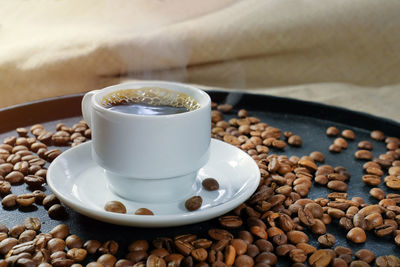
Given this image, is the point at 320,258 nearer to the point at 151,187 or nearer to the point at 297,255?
the point at 297,255

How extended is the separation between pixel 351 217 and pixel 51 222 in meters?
0.56

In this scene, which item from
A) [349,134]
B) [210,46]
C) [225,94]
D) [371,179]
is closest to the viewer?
[371,179]

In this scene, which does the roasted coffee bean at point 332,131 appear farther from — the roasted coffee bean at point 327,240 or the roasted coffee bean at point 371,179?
the roasted coffee bean at point 327,240

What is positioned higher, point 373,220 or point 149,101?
point 149,101

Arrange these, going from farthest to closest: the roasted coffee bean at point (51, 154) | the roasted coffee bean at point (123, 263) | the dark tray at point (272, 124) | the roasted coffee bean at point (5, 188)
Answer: the roasted coffee bean at point (51, 154) → the roasted coffee bean at point (5, 188) → the dark tray at point (272, 124) → the roasted coffee bean at point (123, 263)

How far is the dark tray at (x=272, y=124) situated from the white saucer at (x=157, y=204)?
0.05 metres

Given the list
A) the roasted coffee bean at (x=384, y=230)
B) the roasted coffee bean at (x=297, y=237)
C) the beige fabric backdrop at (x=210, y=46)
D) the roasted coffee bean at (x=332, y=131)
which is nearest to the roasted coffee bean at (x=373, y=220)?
the roasted coffee bean at (x=384, y=230)

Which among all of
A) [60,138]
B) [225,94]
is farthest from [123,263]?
[225,94]

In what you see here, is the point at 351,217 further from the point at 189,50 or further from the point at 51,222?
the point at 189,50

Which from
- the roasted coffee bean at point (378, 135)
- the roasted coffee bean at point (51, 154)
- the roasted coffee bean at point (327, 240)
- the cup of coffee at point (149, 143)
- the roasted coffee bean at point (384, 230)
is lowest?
the roasted coffee bean at point (378, 135)

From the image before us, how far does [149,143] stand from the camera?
92cm

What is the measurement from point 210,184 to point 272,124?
485 millimetres

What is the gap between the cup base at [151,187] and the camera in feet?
3.21

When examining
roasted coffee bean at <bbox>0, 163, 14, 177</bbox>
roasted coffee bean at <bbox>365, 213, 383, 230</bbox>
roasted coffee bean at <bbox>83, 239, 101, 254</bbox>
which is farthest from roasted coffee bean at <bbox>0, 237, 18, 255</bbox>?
roasted coffee bean at <bbox>365, 213, 383, 230</bbox>
